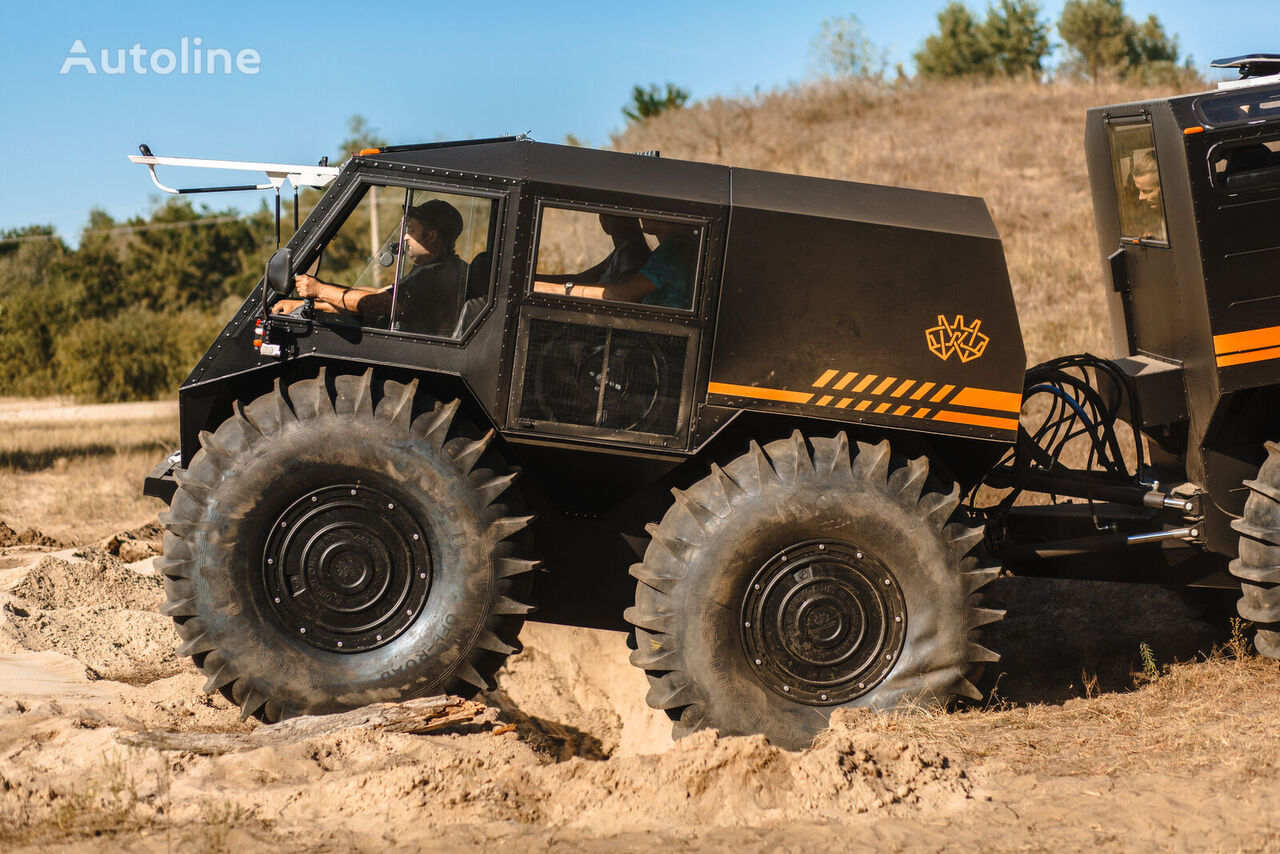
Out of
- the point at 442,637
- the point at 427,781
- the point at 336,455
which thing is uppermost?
the point at 336,455

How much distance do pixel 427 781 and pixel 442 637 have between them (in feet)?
3.23

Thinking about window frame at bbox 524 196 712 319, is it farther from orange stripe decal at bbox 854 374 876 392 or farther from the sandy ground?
the sandy ground

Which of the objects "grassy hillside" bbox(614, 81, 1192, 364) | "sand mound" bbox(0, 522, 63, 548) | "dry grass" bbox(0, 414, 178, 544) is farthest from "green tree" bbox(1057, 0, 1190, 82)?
"sand mound" bbox(0, 522, 63, 548)

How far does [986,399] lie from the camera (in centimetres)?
594

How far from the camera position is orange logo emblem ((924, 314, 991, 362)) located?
5.89 meters

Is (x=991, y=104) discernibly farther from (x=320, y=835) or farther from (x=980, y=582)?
(x=320, y=835)

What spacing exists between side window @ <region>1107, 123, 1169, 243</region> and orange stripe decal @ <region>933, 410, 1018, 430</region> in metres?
1.72

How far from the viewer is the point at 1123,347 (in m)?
7.52

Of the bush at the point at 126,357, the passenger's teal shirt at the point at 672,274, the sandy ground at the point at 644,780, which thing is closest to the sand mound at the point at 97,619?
the sandy ground at the point at 644,780

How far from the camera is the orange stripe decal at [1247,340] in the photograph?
20.5 ft

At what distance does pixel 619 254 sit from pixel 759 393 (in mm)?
1068

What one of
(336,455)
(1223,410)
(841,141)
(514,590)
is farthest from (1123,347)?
(841,141)

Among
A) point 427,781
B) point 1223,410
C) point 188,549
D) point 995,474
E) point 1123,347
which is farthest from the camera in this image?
point 1123,347

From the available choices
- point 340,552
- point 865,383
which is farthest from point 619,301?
point 340,552
